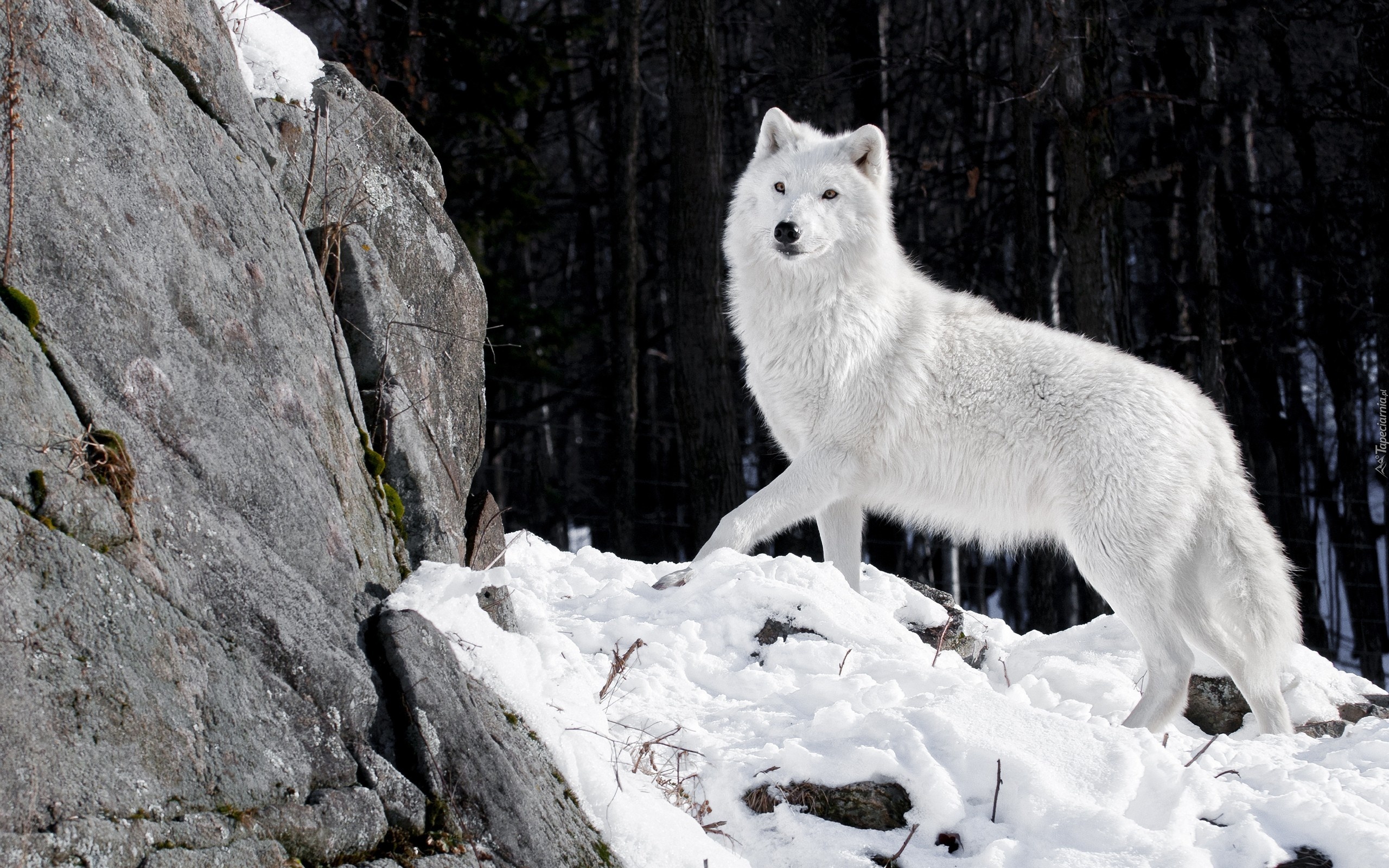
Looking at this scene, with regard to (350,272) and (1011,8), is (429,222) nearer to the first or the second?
(350,272)

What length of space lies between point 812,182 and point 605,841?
3546 millimetres

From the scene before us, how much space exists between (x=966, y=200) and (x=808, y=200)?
12.9 m

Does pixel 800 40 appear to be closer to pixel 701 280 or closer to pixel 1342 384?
pixel 701 280

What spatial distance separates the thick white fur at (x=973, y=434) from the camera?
468 cm

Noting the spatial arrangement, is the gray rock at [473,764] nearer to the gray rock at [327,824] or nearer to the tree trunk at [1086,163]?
the gray rock at [327,824]

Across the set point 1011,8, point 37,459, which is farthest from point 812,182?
point 1011,8

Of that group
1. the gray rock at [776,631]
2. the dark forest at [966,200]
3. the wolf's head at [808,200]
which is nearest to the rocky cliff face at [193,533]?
the gray rock at [776,631]

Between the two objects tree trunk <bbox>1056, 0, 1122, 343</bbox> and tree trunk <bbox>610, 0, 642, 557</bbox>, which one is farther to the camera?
tree trunk <bbox>610, 0, 642, 557</bbox>

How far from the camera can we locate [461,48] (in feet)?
40.2

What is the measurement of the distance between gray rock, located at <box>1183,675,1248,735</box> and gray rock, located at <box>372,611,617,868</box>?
10.7 ft

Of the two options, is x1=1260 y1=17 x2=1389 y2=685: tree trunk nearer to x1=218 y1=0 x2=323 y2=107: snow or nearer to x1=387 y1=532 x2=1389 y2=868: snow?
x1=387 y1=532 x2=1389 y2=868: snow

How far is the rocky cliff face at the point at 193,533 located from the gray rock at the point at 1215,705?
3.30m

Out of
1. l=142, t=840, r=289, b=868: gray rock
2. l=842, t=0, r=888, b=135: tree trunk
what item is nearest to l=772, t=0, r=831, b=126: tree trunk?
l=842, t=0, r=888, b=135: tree trunk

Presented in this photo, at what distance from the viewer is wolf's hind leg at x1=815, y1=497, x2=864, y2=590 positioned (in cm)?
555
